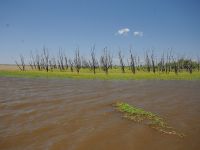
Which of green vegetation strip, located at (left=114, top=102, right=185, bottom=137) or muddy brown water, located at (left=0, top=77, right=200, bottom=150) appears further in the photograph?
green vegetation strip, located at (left=114, top=102, right=185, bottom=137)

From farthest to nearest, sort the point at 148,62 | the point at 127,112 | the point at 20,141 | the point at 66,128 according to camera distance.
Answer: the point at 148,62
the point at 127,112
the point at 66,128
the point at 20,141

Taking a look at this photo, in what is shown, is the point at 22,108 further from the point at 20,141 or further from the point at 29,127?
the point at 20,141

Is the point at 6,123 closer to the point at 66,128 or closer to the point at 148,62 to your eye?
the point at 66,128

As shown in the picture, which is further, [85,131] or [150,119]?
[150,119]

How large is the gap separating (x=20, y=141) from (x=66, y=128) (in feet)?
6.52

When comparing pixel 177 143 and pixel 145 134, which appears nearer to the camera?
pixel 177 143

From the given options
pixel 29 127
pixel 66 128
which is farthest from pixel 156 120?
pixel 29 127

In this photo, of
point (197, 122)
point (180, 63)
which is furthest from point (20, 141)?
point (180, 63)

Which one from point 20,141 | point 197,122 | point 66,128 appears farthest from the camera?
point 197,122

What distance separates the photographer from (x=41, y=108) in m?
12.1

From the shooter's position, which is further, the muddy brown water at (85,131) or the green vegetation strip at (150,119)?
the green vegetation strip at (150,119)

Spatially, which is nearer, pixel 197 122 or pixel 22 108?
pixel 197 122

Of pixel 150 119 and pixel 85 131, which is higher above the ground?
pixel 85 131

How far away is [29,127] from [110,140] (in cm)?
335
